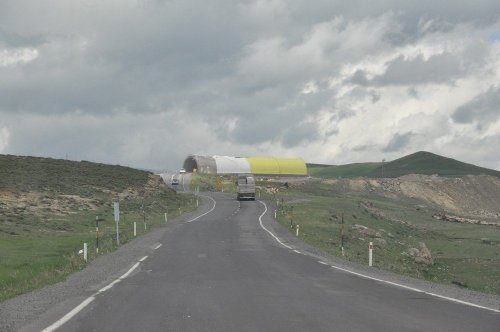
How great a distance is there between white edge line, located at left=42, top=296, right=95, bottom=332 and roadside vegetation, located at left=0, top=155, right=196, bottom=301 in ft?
9.35

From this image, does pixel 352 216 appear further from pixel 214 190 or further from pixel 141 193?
pixel 214 190

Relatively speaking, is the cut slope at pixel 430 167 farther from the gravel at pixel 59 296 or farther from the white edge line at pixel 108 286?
the white edge line at pixel 108 286

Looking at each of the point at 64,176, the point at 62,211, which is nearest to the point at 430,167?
Answer: the point at 64,176

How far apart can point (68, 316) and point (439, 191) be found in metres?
113

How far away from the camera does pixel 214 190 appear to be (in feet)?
328

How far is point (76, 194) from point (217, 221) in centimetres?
2208

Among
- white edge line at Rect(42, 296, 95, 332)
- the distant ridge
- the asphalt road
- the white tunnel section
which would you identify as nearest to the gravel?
white edge line at Rect(42, 296, 95, 332)

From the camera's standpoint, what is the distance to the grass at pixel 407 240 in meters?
30.3

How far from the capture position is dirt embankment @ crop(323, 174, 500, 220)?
111 m

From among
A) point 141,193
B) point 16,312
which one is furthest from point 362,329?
point 141,193

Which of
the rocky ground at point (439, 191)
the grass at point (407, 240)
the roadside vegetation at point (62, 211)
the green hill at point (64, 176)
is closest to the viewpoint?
the roadside vegetation at point (62, 211)

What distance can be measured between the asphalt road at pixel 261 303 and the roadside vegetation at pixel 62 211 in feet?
12.2

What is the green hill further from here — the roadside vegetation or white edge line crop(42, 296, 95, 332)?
white edge line crop(42, 296, 95, 332)

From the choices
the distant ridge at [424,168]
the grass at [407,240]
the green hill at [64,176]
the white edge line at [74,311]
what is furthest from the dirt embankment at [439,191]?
the white edge line at [74,311]
